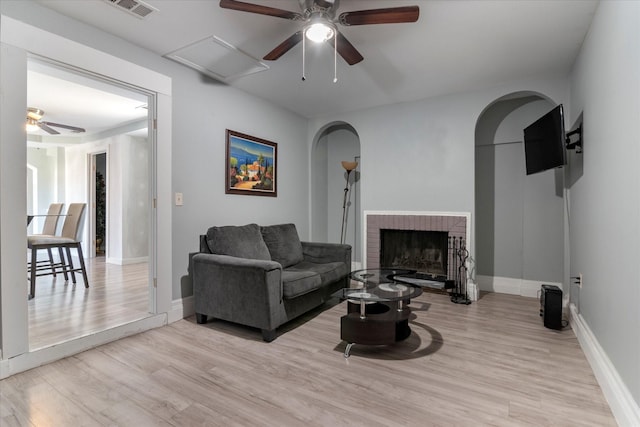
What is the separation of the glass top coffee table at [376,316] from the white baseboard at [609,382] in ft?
3.69

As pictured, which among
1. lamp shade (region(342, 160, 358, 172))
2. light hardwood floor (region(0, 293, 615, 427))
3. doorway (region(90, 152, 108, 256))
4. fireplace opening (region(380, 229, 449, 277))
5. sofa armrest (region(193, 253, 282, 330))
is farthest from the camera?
doorway (region(90, 152, 108, 256))

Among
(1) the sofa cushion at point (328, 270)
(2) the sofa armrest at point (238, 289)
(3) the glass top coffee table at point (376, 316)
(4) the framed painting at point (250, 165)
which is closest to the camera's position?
(3) the glass top coffee table at point (376, 316)

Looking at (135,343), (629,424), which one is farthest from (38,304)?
(629,424)

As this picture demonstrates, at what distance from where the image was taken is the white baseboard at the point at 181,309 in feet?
9.99

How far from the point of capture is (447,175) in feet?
13.2

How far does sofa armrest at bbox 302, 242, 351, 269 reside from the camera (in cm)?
386

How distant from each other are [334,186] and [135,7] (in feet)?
11.9

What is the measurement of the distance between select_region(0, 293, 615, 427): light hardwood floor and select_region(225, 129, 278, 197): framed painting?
169cm

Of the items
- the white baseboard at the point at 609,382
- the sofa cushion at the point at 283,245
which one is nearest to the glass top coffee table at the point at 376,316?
the white baseboard at the point at 609,382

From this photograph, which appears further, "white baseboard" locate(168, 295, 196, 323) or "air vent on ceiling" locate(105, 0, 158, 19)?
"white baseboard" locate(168, 295, 196, 323)

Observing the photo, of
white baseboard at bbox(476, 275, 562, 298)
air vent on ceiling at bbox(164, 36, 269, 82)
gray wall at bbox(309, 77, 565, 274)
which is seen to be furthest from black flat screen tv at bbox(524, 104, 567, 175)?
air vent on ceiling at bbox(164, 36, 269, 82)

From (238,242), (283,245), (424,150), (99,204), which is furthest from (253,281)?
(99,204)

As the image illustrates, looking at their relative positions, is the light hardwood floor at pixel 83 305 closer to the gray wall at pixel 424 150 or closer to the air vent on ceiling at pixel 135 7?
the air vent on ceiling at pixel 135 7

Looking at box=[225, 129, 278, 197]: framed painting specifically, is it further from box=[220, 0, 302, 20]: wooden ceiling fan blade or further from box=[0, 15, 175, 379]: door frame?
box=[220, 0, 302, 20]: wooden ceiling fan blade
